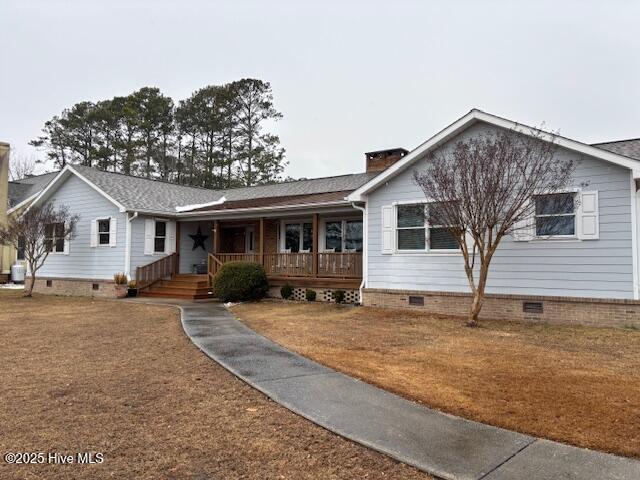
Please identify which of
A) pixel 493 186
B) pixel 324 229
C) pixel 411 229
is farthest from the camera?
pixel 324 229

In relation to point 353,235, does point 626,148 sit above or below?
above

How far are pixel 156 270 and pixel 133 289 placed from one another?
116cm

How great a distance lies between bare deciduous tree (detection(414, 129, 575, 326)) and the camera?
892 cm

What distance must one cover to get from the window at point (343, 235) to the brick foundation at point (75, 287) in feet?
26.9

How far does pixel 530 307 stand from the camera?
9977 mm

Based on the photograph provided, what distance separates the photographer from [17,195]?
26.4 metres

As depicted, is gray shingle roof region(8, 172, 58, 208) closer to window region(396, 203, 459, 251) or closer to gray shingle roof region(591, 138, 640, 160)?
window region(396, 203, 459, 251)

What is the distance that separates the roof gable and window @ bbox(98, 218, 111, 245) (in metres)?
10.4

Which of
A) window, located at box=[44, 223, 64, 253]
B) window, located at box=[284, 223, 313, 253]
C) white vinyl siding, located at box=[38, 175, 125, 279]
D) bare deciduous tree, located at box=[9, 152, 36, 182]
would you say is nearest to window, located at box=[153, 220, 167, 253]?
white vinyl siding, located at box=[38, 175, 125, 279]

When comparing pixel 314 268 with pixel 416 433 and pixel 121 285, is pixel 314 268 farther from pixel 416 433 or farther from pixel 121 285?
pixel 416 433

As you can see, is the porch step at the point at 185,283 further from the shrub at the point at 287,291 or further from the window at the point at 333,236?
the window at the point at 333,236

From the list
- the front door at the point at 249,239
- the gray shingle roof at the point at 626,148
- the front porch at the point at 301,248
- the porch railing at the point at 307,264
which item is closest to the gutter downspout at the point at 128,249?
the front porch at the point at 301,248

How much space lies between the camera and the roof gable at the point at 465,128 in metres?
8.95

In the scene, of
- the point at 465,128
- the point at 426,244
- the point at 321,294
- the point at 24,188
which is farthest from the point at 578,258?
the point at 24,188
